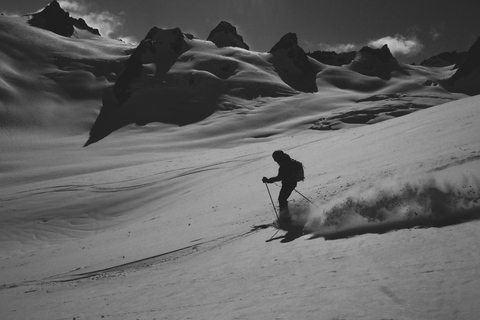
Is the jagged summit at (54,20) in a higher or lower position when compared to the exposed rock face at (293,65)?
higher

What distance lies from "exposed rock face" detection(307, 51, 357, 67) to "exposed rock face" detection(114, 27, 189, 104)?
70.3 metres

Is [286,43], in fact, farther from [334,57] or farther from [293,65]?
[334,57]

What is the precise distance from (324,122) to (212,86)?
38401 millimetres

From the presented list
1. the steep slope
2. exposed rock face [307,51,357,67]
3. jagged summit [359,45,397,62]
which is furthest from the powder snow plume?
jagged summit [359,45,397,62]

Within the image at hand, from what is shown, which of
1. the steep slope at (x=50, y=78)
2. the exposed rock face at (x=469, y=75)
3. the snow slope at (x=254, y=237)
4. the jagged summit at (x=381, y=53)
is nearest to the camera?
the snow slope at (x=254, y=237)

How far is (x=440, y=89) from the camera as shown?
95.9 meters

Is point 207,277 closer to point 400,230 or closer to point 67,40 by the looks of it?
point 400,230

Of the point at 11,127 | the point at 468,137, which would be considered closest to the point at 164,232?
the point at 468,137

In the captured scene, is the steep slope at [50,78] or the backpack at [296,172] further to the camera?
the steep slope at [50,78]

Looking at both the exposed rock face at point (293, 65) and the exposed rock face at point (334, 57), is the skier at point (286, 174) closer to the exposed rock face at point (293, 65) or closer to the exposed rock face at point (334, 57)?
the exposed rock face at point (293, 65)

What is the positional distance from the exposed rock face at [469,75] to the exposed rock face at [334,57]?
147 ft

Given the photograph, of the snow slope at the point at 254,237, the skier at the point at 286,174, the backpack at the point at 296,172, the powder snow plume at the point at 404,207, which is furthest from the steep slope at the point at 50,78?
the powder snow plume at the point at 404,207

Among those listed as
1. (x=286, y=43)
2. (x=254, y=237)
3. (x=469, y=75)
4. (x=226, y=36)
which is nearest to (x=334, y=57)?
(x=286, y=43)

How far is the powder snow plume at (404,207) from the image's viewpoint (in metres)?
4.83
